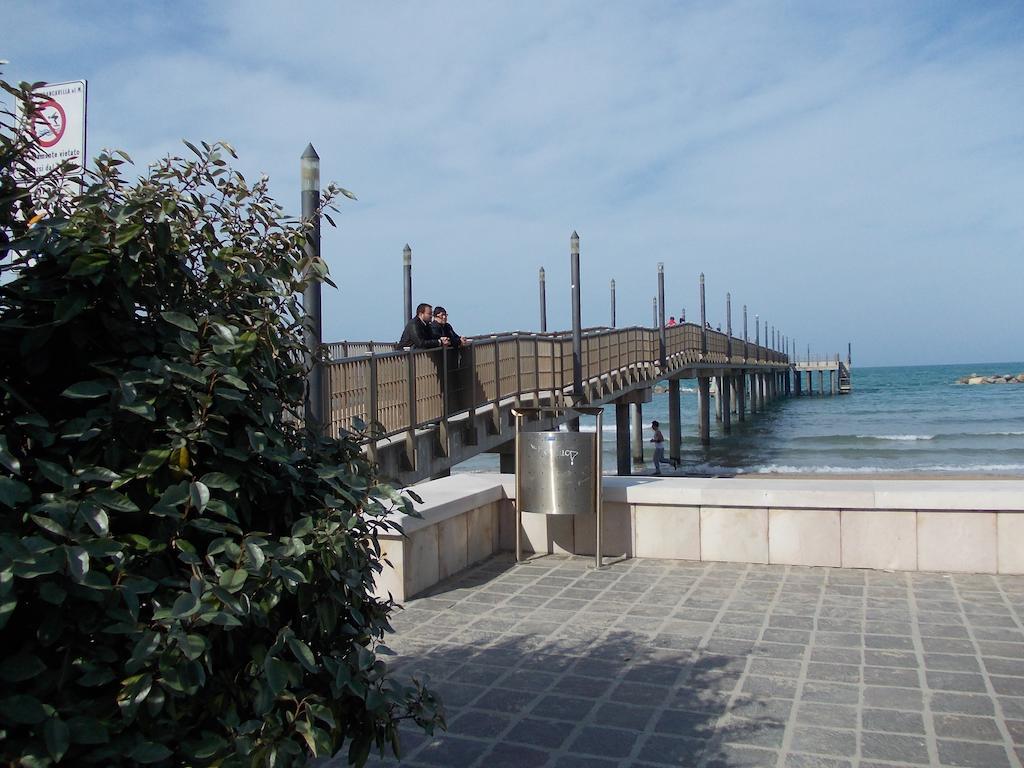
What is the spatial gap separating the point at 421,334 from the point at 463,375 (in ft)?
4.02

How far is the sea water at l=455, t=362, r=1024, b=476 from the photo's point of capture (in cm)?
3067

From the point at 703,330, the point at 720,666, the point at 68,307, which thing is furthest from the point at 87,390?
the point at 703,330

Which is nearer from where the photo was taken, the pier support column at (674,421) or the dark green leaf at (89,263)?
the dark green leaf at (89,263)

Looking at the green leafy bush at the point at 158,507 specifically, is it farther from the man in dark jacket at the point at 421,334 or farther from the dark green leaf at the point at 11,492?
Answer: the man in dark jacket at the point at 421,334

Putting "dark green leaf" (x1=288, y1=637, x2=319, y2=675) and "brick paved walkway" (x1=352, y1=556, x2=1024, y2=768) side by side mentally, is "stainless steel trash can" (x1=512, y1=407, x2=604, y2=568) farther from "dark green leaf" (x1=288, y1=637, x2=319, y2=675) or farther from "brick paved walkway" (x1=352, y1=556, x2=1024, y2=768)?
"dark green leaf" (x1=288, y1=637, x2=319, y2=675)

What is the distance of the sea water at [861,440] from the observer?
3067cm

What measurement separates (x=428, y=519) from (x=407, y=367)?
10.5 ft

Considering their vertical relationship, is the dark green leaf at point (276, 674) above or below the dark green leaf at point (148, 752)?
above

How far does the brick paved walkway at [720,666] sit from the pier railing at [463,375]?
4.72ft

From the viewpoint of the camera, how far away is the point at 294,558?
1.82 m

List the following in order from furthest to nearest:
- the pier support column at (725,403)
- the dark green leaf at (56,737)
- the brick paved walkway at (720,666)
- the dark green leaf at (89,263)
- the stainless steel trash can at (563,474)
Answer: the pier support column at (725,403)
the stainless steel trash can at (563,474)
the brick paved walkway at (720,666)
the dark green leaf at (89,263)
the dark green leaf at (56,737)

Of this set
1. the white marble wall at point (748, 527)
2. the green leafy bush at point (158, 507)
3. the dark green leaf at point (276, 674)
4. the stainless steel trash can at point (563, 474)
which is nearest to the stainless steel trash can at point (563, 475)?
the stainless steel trash can at point (563, 474)

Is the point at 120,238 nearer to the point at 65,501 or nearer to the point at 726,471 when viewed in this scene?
the point at 65,501

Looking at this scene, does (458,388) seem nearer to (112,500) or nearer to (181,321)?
(181,321)
